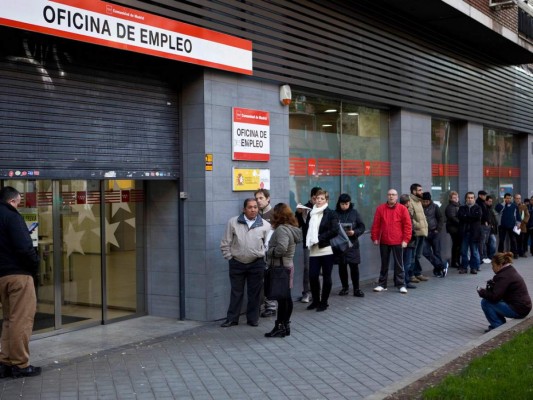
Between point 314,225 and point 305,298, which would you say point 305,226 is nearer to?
point 314,225

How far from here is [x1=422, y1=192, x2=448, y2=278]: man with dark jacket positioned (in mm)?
13905

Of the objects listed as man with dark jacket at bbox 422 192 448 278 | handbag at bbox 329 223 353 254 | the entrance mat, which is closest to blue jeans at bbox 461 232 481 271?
man with dark jacket at bbox 422 192 448 278

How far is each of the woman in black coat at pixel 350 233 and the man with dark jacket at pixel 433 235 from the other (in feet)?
9.15

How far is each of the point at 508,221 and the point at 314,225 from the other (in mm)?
9562

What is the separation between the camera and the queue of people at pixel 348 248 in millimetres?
8562

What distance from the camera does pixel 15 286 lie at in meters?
6.62

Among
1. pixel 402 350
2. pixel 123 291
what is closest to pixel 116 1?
pixel 123 291

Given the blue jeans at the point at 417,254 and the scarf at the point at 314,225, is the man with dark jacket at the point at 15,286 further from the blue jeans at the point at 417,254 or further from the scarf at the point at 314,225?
the blue jeans at the point at 417,254

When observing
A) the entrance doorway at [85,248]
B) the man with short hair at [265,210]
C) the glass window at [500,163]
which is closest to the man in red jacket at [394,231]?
the man with short hair at [265,210]

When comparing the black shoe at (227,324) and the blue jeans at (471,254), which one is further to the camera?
the blue jeans at (471,254)

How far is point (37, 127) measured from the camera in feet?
25.7

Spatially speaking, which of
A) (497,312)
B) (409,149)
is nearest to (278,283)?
(497,312)

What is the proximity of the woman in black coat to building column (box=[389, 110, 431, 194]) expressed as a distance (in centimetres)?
357

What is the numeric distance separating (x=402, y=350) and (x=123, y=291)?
161 inches
